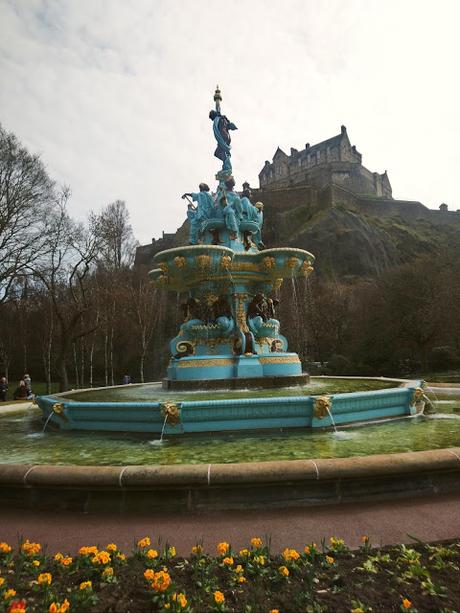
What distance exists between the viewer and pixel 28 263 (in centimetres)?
2116

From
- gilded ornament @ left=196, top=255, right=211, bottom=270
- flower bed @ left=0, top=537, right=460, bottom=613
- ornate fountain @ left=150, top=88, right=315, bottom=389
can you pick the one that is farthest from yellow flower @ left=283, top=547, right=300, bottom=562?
gilded ornament @ left=196, top=255, right=211, bottom=270

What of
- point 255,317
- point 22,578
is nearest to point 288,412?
point 22,578

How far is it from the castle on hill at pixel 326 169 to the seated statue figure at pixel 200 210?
72.5 metres

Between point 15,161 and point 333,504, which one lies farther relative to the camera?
point 15,161

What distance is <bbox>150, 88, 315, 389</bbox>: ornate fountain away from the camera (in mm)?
11453

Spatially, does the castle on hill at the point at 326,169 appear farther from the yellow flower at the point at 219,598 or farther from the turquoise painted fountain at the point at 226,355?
the yellow flower at the point at 219,598

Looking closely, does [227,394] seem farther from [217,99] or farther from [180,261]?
[217,99]

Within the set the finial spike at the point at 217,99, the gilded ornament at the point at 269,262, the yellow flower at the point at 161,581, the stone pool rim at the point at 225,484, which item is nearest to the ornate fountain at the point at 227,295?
the gilded ornament at the point at 269,262

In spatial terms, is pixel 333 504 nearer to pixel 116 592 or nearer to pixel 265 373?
pixel 116 592

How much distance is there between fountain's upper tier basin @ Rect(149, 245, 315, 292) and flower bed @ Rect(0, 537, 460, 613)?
9.06 meters

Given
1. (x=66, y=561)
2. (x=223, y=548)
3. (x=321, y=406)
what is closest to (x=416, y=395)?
(x=321, y=406)

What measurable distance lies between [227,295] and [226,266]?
→ 1393 millimetres

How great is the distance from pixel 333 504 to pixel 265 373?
7613mm

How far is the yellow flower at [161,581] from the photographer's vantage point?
258 centimetres
